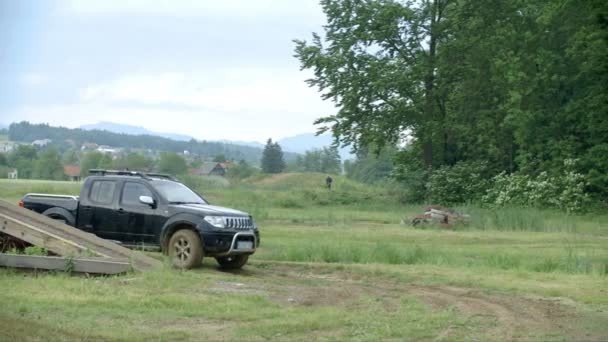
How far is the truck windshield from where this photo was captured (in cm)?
1606

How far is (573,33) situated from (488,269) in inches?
1001

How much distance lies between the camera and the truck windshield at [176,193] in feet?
52.7

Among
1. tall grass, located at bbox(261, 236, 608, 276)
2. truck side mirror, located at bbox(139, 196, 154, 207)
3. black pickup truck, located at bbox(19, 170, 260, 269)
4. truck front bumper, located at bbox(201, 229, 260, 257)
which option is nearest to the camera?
truck front bumper, located at bbox(201, 229, 260, 257)

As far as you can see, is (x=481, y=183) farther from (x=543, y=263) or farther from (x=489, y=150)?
(x=543, y=263)

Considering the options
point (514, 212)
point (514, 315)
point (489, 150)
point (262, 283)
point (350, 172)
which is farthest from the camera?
point (350, 172)

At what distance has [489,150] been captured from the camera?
143 ft

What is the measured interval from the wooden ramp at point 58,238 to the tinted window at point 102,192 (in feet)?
5.89

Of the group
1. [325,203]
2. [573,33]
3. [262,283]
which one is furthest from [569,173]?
[262,283]

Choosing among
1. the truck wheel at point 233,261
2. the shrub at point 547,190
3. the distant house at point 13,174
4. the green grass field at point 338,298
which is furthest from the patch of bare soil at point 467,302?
the distant house at point 13,174

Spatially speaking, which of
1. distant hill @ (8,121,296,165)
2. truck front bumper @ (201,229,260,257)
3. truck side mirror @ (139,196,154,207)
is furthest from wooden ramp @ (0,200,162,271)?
distant hill @ (8,121,296,165)

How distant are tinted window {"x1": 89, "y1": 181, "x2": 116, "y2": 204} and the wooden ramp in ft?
5.89

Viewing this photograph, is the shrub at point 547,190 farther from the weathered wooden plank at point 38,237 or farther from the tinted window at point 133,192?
the weathered wooden plank at point 38,237

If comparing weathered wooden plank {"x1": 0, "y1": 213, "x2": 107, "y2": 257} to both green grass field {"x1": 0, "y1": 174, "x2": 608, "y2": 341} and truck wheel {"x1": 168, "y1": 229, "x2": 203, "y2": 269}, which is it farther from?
truck wheel {"x1": 168, "y1": 229, "x2": 203, "y2": 269}

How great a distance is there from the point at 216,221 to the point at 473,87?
3197 centimetres
